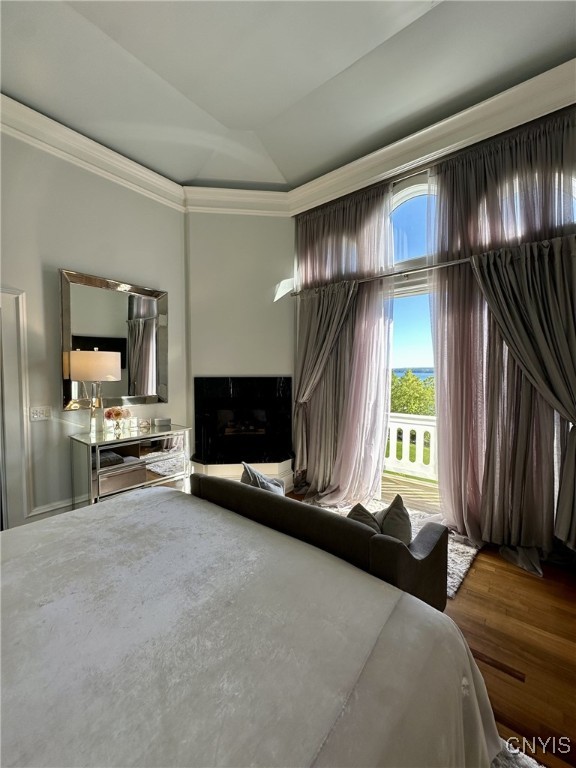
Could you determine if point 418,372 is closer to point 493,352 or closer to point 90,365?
point 493,352

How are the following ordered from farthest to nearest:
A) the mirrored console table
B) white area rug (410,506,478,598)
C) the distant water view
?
the distant water view < the mirrored console table < white area rug (410,506,478,598)

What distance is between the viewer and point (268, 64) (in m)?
2.33

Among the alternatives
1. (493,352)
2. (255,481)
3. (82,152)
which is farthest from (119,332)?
(493,352)

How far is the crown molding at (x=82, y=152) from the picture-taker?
2449 mm

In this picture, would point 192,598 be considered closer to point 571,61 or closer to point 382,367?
point 382,367

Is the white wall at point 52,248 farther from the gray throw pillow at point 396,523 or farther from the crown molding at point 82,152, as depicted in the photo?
the gray throw pillow at point 396,523

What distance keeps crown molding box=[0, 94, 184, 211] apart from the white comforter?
2.98 m

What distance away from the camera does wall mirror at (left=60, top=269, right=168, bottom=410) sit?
277 cm

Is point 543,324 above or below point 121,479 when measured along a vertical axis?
above

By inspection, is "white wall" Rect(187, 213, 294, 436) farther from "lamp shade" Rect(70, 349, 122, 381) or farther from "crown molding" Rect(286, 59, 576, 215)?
"lamp shade" Rect(70, 349, 122, 381)

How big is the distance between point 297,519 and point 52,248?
113 inches

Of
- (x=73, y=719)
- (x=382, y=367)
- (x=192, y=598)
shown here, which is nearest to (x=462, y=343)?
(x=382, y=367)

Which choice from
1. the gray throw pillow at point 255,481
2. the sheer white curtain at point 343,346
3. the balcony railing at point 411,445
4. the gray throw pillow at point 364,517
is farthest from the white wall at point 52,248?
the balcony railing at point 411,445

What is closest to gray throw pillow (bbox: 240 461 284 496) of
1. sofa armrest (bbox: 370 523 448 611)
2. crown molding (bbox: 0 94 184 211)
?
sofa armrest (bbox: 370 523 448 611)
